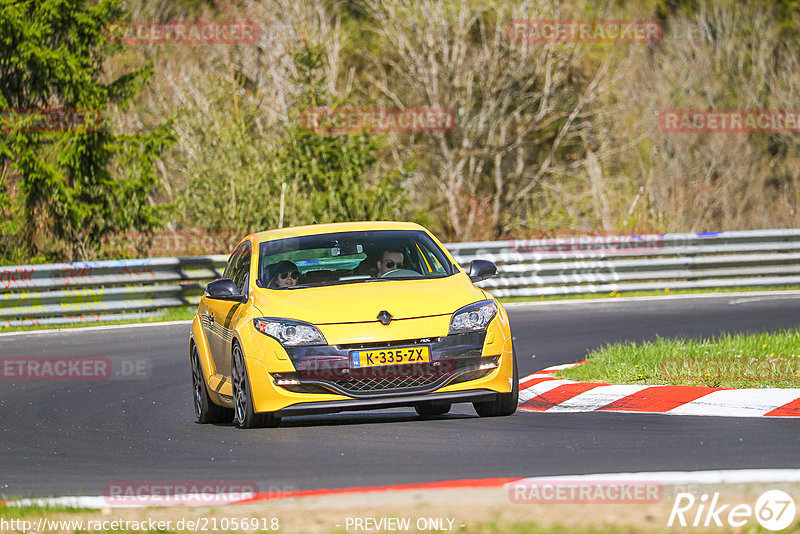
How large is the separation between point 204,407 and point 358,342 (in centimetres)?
213

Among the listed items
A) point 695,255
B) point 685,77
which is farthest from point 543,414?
point 685,77

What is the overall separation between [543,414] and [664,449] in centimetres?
244

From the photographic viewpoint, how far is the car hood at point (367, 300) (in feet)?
30.7

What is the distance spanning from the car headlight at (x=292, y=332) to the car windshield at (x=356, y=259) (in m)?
0.78

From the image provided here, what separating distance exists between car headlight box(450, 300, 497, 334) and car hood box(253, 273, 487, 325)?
55mm

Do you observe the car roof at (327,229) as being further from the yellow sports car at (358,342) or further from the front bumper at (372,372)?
the front bumper at (372,372)

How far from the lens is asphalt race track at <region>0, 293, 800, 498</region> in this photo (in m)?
7.25

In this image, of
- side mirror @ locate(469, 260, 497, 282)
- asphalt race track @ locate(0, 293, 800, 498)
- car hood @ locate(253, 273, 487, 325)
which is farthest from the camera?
side mirror @ locate(469, 260, 497, 282)

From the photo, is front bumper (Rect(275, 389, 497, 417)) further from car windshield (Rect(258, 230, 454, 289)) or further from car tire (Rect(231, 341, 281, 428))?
car windshield (Rect(258, 230, 454, 289))

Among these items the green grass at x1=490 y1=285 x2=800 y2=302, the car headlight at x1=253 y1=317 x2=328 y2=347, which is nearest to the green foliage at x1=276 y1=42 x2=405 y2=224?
the green grass at x1=490 y1=285 x2=800 y2=302

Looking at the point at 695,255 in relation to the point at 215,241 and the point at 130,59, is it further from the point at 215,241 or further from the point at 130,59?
the point at 130,59

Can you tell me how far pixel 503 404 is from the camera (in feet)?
32.1

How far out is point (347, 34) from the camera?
148ft

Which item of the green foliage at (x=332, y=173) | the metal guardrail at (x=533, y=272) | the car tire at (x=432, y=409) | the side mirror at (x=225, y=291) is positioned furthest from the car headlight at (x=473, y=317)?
the green foliage at (x=332, y=173)
